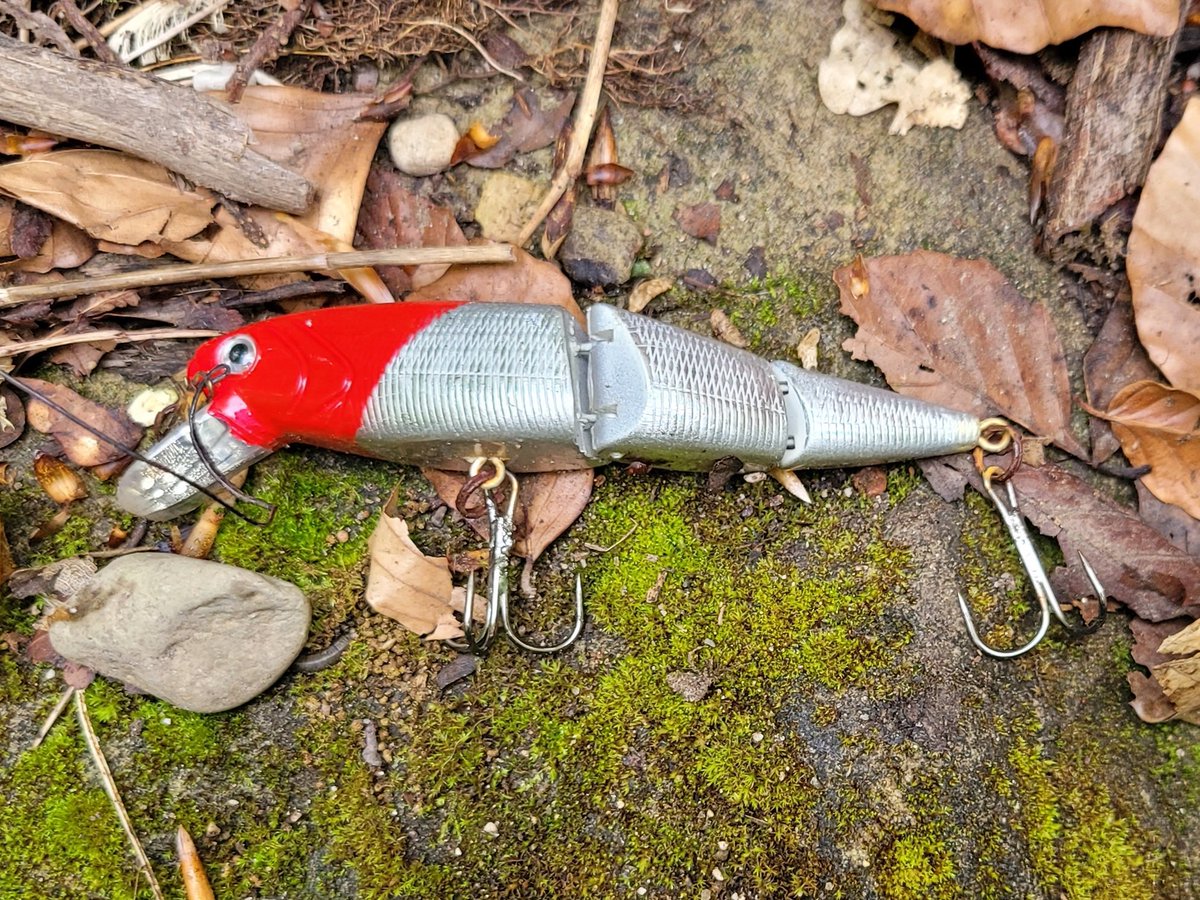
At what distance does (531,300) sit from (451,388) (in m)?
0.47

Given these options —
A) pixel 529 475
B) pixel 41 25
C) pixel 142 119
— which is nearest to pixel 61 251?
pixel 142 119

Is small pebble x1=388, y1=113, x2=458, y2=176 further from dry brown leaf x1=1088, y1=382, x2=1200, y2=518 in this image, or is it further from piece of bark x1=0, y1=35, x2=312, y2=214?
dry brown leaf x1=1088, y1=382, x2=1200, y2=518

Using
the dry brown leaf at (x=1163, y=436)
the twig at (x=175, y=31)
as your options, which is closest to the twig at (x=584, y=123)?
the twig at (x=175, y=31)

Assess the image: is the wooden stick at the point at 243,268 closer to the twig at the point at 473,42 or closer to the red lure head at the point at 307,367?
the red lure head at the point at 307,367

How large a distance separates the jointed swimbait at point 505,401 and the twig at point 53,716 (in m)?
0.55

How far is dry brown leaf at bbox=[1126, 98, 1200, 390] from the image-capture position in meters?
2.37

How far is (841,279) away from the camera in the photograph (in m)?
2.63

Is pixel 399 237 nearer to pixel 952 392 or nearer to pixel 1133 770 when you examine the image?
pixel 952 392

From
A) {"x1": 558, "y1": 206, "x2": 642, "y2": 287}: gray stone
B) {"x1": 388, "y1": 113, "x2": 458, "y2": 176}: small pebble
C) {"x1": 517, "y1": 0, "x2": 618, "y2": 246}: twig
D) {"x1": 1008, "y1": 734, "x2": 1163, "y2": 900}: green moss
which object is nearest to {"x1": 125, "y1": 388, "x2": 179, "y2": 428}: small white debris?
{"x1": 388, "y1": 113, "x2": 458, "y2": 176}: small pebble

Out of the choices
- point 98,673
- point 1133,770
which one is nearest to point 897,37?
point 1133,770

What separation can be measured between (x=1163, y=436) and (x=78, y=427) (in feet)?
10.8

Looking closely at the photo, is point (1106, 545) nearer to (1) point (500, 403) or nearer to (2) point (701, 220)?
(2) point (701, 220)

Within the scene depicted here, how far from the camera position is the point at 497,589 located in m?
2.41

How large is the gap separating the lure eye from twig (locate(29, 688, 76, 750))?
3.43 ft
